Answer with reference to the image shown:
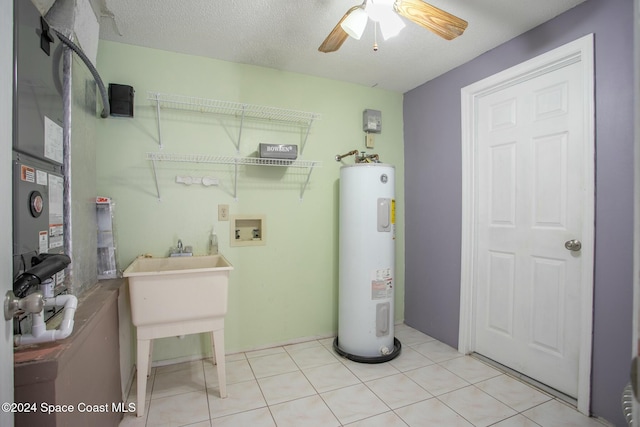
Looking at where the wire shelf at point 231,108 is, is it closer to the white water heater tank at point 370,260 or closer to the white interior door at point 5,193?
the white water heater tank at point 370,260

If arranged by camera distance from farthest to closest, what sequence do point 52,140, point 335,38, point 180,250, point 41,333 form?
point 180,250
point 335,38
point 52,140
point 41,333

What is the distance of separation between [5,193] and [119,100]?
1.64m

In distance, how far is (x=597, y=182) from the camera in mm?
1622

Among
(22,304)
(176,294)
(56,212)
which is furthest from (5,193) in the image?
(176,294)

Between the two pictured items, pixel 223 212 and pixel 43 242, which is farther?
pixel 223 212

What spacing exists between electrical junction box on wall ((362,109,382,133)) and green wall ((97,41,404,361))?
2.2 inches

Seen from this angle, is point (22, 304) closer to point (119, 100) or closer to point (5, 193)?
point (5, 193)

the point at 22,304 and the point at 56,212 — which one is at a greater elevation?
the point at 56,212

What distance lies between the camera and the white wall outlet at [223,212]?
2.30 meters

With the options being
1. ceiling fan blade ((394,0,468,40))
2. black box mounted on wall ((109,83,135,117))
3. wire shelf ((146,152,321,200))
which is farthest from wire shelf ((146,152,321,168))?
ceiling fan blade ((394,0,468,40))

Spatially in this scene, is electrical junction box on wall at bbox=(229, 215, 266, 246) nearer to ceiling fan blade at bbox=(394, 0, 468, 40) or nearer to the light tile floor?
the light tile floor

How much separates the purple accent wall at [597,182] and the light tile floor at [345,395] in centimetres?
36

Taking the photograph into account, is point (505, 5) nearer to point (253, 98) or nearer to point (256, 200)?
point (253, 98)

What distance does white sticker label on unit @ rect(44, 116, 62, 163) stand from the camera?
101 cm
